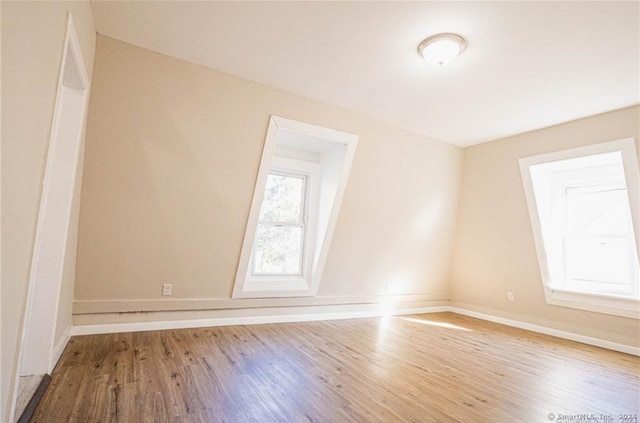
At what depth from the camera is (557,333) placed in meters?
4.01

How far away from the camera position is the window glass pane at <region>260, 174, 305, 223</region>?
13.8 feet

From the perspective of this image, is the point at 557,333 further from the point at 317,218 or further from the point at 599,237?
the point at 317,218

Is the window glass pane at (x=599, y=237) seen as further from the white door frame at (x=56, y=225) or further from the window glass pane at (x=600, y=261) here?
the white door frame at (x=56, y=225)

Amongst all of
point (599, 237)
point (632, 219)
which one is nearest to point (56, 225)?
point (632, 219)

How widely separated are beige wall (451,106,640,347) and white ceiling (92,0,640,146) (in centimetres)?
28

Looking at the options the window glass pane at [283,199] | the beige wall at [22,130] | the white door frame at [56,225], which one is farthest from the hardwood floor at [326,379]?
the window glass pane at [283,199]

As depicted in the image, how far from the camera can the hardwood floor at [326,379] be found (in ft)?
6.08

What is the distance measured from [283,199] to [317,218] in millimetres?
503

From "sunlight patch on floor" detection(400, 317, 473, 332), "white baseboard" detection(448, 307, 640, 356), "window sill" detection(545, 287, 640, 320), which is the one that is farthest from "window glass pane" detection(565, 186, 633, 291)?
"sunlight patch on floor" detection(400, 317, 473, 332)

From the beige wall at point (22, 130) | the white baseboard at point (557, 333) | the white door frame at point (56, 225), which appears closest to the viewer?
the beige wall at point (22, 130)

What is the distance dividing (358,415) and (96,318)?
2.46m

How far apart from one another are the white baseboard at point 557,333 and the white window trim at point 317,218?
253cm

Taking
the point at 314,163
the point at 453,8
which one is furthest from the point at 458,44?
the point at 314,163

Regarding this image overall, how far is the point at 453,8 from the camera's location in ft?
6.78
